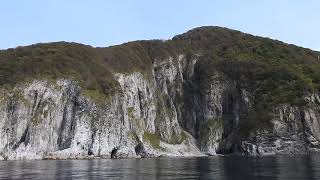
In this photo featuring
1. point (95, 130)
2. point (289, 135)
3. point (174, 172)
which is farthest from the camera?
point (289, 135)

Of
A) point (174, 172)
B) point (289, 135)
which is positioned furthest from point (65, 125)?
point (174, 172)

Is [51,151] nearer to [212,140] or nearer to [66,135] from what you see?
[66,135]

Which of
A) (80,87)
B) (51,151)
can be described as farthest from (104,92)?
(51,151)

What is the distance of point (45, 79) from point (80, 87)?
524 inches

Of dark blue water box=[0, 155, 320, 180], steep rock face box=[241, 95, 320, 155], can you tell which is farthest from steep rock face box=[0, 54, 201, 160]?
dark blue water box=[0, 155, 320, 180]

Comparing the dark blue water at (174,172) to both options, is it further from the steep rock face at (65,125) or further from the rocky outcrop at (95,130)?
the steep rock face at (65,125)

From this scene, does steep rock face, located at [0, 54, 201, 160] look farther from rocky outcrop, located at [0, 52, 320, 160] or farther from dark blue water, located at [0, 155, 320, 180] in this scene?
dark blue water, located at [0, 155, 320, 180]

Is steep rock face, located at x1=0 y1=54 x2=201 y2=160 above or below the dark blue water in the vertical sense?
Answer: above

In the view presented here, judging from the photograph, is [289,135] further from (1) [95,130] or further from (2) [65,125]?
(2) [65,125]

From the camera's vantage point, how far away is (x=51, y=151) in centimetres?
16262

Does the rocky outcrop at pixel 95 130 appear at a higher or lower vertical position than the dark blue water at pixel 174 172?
higher

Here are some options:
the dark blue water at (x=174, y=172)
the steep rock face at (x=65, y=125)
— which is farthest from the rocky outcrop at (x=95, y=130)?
the dark blue water at (x=174, y=172)

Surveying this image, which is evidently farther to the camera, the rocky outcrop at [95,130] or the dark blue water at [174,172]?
the rocky outcrop at [95,130]

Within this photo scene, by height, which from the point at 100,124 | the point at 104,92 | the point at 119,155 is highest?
the point at 104,92
